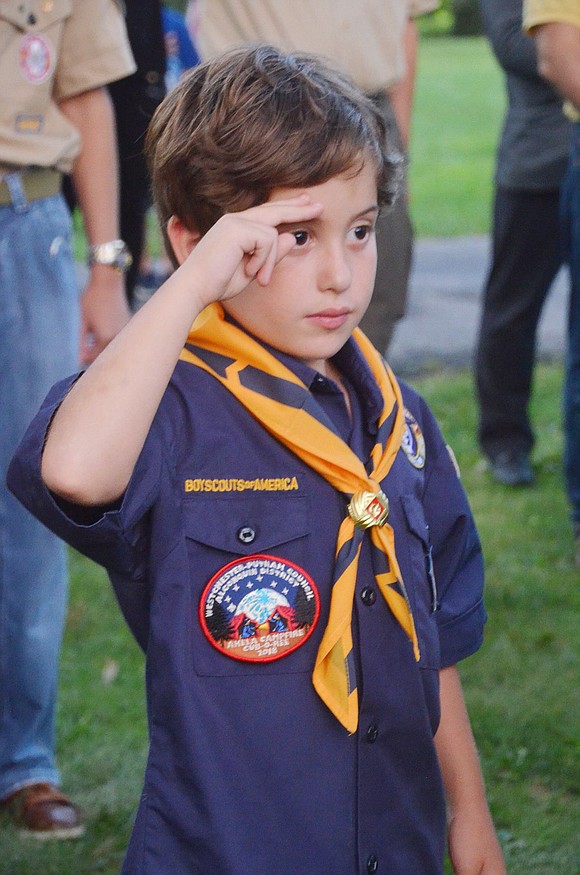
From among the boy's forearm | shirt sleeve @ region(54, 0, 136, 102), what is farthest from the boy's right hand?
shirt sleeve @ region(54, 0, 136, 102)

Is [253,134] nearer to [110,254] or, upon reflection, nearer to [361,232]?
[361,232]

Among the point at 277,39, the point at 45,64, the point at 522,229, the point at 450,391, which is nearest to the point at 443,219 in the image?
the point at 450,391

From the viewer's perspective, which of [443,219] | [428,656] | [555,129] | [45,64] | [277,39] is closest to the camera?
[428,656]

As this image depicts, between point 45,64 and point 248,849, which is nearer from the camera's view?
point 248,849

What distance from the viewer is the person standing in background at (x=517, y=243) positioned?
212 inches

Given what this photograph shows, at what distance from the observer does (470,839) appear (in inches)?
92.6

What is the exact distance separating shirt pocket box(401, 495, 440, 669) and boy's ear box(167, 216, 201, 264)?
21.3 inches

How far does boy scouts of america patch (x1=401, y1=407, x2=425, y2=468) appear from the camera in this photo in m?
2.33

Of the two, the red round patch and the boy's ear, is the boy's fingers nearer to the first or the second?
the boy's ear

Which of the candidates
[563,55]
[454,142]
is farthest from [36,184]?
[454,142]

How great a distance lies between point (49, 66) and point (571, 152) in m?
2.07

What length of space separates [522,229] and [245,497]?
371 centimetres

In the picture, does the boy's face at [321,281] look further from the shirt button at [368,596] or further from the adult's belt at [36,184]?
the adult's belt at [36,184]

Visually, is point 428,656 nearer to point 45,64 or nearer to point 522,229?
point 45,64
